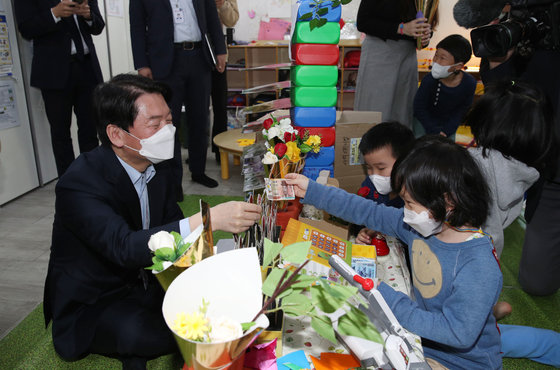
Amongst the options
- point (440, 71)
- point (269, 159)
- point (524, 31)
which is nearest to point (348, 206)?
point (269, 159)

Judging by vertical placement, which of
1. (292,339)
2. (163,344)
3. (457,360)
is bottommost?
(163,344)

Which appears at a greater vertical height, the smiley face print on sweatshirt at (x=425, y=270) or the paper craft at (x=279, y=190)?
the paper craft at (x=279, y=190)

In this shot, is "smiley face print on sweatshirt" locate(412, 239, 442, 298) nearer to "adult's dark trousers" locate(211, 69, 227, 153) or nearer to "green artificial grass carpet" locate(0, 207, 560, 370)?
"green artificial grass carpet" locate(0, 207, 560, 370)


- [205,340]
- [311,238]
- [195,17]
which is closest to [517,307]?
[311,238]

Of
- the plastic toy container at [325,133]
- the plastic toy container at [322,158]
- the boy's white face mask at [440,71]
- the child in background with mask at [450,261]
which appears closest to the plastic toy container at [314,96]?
the plastic toy container at [325,133]

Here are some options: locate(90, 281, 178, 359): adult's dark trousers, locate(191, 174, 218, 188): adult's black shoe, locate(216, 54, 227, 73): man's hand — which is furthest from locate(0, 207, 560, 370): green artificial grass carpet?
locate(216, 54, 227, 73): man's hand

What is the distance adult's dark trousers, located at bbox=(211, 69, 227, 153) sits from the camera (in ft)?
13.0

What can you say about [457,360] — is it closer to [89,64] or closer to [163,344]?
[163,344]

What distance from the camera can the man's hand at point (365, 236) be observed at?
1553 millimetres

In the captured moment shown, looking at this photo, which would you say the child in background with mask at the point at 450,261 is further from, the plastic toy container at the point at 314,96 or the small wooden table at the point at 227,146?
the small wooden table at the point at 227,146

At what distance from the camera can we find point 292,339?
1.00m

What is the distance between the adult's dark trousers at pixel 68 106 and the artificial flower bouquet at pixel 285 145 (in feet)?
6.16

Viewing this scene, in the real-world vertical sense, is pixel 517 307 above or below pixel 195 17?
below

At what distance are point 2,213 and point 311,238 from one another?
268 cm
